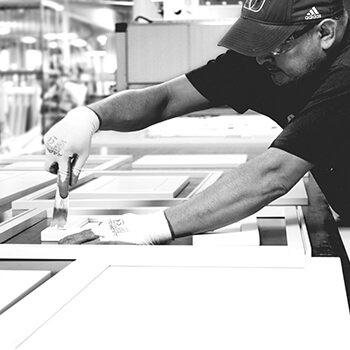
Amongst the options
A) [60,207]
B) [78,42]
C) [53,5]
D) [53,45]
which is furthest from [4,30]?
[60,207]

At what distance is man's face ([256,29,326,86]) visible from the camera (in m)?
1.54

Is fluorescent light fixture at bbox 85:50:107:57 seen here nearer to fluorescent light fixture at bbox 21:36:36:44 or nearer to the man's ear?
fluorescent light fixture at bbox 21:36:36:44

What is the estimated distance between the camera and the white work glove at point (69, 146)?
1.73 meters

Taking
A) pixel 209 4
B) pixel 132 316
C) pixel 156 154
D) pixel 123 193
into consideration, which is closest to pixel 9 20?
pixel 209 4

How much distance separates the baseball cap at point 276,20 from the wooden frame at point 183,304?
0.49m

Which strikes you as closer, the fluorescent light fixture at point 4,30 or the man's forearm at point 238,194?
the man's forearm at point 238,194

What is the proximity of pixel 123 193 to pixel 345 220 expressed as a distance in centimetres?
65

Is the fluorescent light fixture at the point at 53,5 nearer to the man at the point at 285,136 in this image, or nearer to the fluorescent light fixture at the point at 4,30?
the fluorescent light fixture at the point at 4,30

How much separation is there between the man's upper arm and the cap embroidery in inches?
17.9

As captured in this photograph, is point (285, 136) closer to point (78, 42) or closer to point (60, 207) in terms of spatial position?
point (60, 207)

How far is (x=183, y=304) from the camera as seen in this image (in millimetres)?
1010

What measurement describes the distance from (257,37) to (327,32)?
0.54ft

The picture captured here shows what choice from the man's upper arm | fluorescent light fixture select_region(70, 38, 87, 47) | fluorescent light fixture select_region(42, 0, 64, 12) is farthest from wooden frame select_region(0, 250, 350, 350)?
fluorescent light fixture select_region(70, 38, 87, 47)

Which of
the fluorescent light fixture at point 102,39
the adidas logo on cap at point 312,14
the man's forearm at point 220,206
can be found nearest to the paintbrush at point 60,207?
the man's forearm at point 220,206
